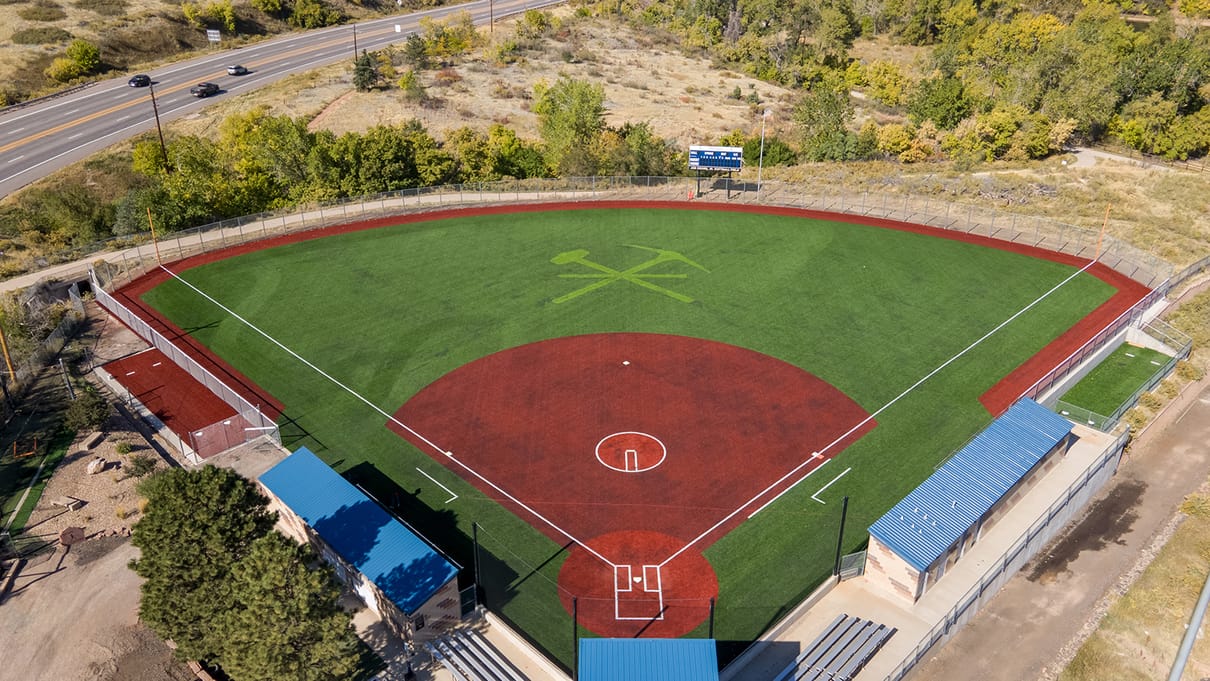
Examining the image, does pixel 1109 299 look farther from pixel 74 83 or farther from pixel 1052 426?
pixel 74 83

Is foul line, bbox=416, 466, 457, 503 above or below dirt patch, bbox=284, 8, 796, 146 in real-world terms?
below

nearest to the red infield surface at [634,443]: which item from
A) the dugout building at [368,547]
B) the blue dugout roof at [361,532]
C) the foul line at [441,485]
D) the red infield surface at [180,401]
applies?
the foul line at [441,485]

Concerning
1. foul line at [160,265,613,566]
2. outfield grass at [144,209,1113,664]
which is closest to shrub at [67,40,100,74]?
foul line at [160,265,613,566]

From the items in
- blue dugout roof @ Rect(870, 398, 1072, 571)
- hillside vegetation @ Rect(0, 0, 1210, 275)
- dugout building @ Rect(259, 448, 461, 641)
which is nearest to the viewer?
dugout building @ Rect(259, 448, 461, 641)

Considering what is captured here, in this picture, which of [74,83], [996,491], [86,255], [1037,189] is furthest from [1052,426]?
[74,83]

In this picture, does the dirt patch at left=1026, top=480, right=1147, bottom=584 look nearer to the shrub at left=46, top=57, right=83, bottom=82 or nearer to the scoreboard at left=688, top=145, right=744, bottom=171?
the scoreboard at left=688, top=145, right=744, bottom=171
